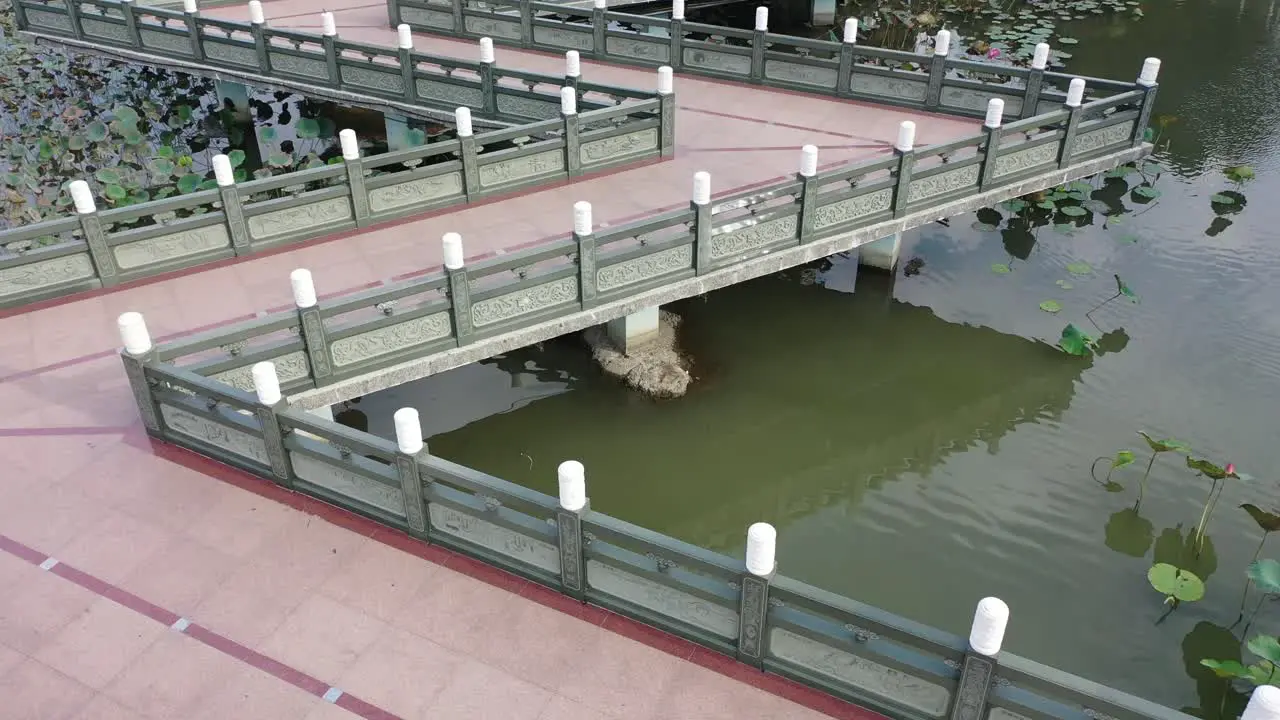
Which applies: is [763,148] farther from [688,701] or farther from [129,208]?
[688,701]

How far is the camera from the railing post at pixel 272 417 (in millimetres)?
7379

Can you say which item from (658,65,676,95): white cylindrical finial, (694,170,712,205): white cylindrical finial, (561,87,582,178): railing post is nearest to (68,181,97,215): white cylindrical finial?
(561,87,582,178): railing post

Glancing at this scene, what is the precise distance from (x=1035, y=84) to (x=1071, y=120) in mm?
1334

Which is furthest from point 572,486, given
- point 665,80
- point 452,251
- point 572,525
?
point 665,80

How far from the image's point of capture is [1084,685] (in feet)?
17.2

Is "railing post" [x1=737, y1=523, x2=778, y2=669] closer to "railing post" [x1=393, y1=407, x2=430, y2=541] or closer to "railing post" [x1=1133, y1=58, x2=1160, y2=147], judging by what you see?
"railing post" [x1=393, y1=407, x2=430, y2=541]

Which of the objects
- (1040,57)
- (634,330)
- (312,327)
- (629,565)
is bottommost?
(634,330)

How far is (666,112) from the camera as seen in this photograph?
43.7 feet

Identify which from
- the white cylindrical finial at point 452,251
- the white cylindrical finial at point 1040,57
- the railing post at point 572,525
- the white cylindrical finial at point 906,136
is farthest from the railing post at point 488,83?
the railing post at point 572,525

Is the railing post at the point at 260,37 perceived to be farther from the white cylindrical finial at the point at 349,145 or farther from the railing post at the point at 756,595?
the railing post at the point at 756,595

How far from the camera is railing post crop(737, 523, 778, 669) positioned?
5832mm

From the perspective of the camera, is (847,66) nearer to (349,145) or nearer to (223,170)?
(349,145)

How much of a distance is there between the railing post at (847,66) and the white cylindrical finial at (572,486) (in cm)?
1120

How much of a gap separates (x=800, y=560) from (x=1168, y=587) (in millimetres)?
3418
